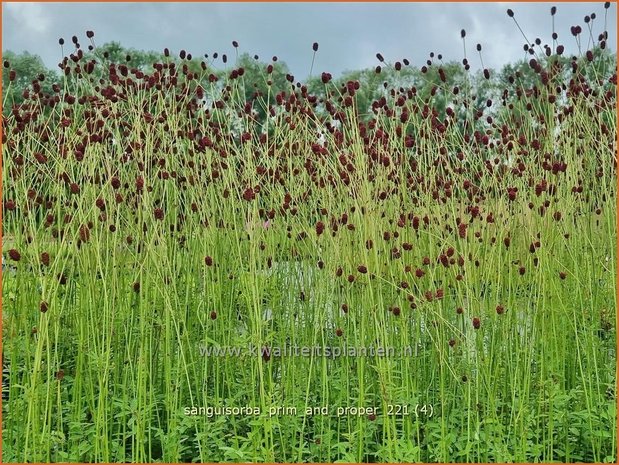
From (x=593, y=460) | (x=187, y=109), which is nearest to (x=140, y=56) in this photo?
(x=187, y=109)

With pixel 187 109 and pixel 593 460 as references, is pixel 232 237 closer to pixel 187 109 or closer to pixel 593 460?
pixel 187 109

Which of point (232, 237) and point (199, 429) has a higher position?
point (232, 237)

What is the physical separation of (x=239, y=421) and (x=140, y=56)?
67.2 ft

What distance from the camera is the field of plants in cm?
254

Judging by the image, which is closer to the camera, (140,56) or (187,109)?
(187,109)

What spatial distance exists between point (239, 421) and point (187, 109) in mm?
1640

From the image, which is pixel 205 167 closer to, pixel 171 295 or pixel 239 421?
pixel 171 295

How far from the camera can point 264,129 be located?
2.87m

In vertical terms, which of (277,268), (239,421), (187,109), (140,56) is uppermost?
(140,56)

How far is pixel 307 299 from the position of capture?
3062mm

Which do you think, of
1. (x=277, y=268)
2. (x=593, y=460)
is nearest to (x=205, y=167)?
(x=277, y=268)

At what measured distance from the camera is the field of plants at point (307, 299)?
8.32 ft

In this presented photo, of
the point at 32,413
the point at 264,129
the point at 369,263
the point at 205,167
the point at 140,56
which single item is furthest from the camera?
the point at 140,56

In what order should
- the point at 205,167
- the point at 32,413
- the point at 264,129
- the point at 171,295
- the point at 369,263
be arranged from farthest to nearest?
the point at 205,167
the point at 171,295
the point at 264,129
the point at 369,263
the point at 32,413
